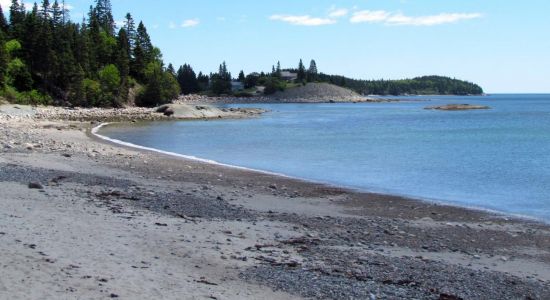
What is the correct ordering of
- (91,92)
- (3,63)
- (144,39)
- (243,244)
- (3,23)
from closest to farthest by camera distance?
(243,244) < (3,63) < (91,92) < (3,23) < (144,39)

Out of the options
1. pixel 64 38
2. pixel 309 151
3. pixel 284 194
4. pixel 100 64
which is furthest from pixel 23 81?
pixel 284 194

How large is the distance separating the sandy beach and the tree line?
6877 cm

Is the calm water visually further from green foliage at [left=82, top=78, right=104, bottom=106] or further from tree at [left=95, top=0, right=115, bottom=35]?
tree at [left=95, top=0, right=115, bottom=35]

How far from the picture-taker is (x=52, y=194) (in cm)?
1513

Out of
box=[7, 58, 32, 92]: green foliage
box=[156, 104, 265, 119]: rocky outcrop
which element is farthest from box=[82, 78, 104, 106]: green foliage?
box=[156, 104, 265, 119]: rocky outcrop

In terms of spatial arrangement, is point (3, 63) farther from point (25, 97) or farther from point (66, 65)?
point (66, 65)

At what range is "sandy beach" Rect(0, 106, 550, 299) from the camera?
341 inches

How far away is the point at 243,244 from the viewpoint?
38.2 feet

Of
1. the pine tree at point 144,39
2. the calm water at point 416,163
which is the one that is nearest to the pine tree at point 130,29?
Answer: the pine tree at point 144,39

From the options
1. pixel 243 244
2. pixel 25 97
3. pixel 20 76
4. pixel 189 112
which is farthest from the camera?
pixel 189 112

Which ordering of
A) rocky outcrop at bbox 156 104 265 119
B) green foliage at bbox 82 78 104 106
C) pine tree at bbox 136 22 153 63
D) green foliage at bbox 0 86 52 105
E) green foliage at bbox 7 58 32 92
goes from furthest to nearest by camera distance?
1. pine tree at bbox 136 22 153 63
2. green foliage at bbox 82 78 104 106
3. rocky outcrop at bbox 156 104 265 119
4. green foliage at bbox 7 58 32 92
5. green foliage at bbox 0 86 52 105

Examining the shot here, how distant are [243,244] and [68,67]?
8671cm

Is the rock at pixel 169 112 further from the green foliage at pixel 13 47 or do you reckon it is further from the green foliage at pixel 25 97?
the green foliage at pixel 13 47

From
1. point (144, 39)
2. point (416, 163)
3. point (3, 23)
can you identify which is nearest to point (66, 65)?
point (3, 23)
